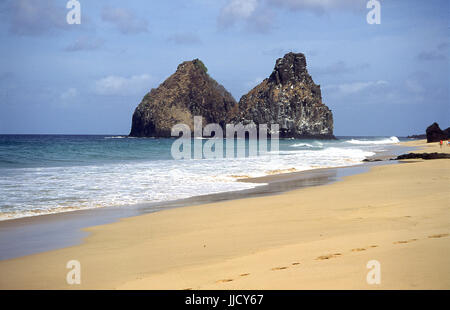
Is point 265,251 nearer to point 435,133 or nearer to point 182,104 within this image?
point 435,133

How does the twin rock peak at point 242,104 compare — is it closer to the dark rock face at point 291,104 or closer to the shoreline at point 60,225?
the dark rock face at point 291,104

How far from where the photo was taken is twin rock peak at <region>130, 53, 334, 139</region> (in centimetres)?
13150

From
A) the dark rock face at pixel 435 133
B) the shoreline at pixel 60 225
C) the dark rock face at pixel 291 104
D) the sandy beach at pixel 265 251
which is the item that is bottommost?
the shoreline at pixel 60 225

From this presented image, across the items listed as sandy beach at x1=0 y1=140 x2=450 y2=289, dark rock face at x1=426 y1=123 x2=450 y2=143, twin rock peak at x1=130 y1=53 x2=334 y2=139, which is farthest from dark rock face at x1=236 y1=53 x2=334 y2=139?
sandy beach at x1=0 y1=140 x2=450 y2=289

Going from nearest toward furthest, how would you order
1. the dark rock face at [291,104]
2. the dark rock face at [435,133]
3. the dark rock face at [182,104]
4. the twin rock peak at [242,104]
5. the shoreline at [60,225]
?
1. the shoreline at [60,225]
2. the dark rock face at [435,133]
3. the dark rock face at [291,104]
4. the twin rock peak at [242,104]
5. the dark rock face at [182,104]

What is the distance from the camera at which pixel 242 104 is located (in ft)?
473

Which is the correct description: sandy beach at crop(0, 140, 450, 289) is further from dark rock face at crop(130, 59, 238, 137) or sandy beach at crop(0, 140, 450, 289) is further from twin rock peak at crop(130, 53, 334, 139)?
dark rock face at crop(130, 59, 238, 137)

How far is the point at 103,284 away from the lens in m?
3.97

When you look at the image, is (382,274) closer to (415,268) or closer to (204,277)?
(415,268)

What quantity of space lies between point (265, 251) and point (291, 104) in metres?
130

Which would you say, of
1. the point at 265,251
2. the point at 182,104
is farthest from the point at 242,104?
the point at 265,251

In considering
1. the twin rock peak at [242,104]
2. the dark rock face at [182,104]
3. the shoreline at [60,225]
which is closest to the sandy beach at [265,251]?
the shoreline at [60,225]

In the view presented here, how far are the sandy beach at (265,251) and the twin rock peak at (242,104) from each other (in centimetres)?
12398

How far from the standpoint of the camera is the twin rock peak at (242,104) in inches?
5177
